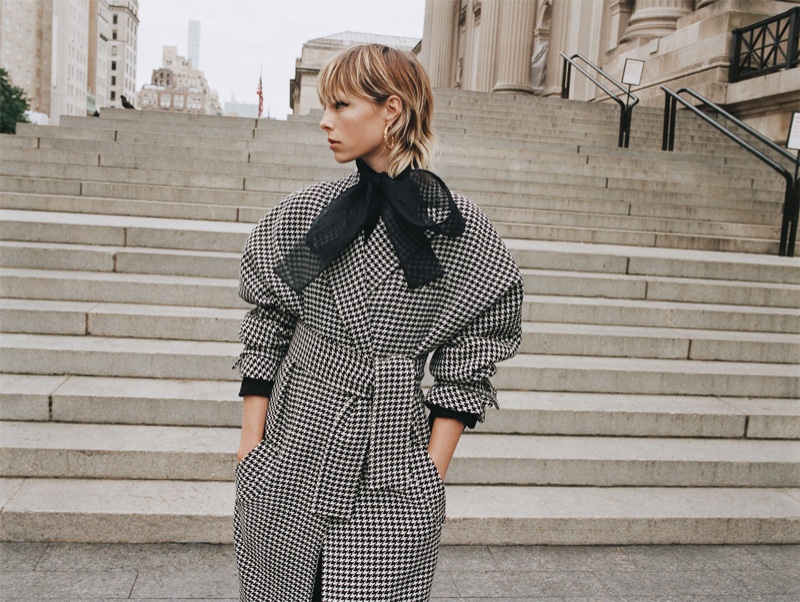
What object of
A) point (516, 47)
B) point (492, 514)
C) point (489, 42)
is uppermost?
point (489, 42)

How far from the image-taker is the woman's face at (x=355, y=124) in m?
1.79

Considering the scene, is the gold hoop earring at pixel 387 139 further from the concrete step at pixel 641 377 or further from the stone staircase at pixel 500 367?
the concrete step at pixel 641 377

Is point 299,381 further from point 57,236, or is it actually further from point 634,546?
point 57,236

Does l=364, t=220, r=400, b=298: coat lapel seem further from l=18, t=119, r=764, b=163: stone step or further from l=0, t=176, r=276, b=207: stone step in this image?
l=18, t=119, r=764, b=163: stone step

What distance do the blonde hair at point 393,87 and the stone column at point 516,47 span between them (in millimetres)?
24605

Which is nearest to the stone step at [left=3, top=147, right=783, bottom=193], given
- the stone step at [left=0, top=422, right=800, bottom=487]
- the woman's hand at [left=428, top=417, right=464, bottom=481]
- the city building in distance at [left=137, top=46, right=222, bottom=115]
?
the stone step at [left=0, top=422, right=800, bottom=487]

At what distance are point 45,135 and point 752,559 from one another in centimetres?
898

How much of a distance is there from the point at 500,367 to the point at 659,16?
15.6m

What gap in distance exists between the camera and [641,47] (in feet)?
60.7

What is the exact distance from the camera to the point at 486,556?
405cm

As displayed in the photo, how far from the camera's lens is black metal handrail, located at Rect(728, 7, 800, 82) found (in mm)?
13492

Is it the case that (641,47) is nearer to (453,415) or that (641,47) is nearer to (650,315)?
(650,315)

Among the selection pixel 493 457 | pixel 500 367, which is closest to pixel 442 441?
pixel 493 457

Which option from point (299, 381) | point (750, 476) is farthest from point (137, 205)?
point (299, 381)
